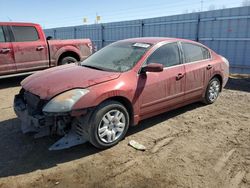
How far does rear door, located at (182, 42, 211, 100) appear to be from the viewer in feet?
15.4

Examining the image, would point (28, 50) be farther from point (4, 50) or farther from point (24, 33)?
point (4, 50)

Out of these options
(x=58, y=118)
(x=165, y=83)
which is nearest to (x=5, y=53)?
(x=58, y=118)

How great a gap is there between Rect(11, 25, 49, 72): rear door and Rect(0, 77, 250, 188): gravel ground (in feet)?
10.4

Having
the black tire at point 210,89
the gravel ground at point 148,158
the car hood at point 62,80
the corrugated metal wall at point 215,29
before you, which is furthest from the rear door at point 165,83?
the corrugated metal wall at point 215,29

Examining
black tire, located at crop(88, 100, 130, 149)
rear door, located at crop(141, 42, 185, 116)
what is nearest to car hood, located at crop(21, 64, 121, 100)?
black tire, located at crop(88, 100, 130, 149)

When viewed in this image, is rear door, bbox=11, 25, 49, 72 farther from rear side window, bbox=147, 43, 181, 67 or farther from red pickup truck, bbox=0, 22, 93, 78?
rear side window, bbox=147, 43, 181, 67

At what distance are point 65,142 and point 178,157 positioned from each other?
63.2 inches

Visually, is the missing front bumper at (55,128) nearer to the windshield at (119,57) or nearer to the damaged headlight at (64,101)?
the damaged headlight at (64,101)

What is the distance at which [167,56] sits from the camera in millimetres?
4391

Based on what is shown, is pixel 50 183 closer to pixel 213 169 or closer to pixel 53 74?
pixel 53 74

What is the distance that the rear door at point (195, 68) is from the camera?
4.70 metres

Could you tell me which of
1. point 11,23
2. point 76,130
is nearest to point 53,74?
point 76,130

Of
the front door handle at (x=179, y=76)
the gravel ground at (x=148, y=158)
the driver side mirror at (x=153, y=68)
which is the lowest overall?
the gravel ground at (x=148, y=158)

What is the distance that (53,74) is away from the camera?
152 inches
